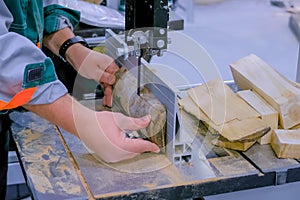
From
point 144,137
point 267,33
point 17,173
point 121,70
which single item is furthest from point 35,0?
point 267,33

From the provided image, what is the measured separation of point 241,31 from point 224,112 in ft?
10.0

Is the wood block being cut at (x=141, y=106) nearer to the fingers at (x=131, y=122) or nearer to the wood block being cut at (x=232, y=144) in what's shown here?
the fingers at (x=131, y=122)

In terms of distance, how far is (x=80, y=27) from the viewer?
1.94 meters

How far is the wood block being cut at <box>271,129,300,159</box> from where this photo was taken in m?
1.12

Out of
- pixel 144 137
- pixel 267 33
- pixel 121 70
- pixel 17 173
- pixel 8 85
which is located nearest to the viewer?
pixel 8 85

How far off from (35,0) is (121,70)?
26 cm

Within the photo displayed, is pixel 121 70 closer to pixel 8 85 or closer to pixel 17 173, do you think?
pixel 8 85

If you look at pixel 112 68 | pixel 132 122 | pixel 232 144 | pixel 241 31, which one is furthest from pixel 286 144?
pixel 241 31

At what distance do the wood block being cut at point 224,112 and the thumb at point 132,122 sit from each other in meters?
Result: 0.19

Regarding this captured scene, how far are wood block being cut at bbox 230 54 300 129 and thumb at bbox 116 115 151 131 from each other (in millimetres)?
338

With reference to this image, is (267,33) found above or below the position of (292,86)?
below

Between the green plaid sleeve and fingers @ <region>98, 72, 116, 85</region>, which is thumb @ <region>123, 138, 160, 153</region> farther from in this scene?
the green plaid sleeve

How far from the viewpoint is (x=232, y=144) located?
1165 millimetres

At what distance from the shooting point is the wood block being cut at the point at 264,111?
1194 mm
